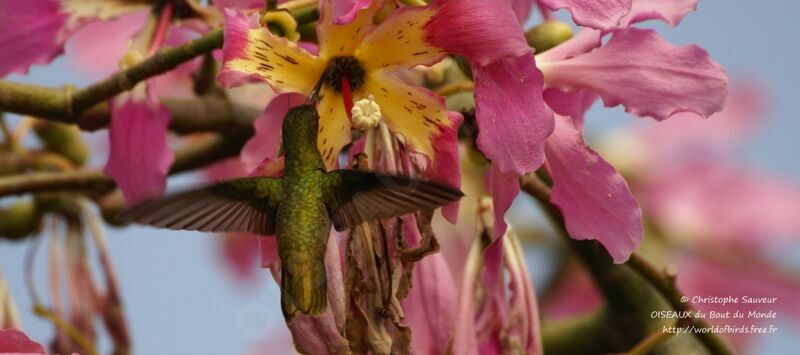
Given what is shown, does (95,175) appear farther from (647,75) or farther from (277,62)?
(647,75)

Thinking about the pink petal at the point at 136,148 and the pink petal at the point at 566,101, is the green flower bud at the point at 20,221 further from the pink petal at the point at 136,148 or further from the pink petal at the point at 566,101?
the pink petal at the point at 566,101

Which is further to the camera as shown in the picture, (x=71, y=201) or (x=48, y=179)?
(x=71, y=201)

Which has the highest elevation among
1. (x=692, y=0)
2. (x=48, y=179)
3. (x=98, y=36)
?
(x=692, y=0)

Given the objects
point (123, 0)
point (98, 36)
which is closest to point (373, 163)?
point (123, 0)

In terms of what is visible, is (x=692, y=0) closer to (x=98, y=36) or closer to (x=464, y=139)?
(x=464, y=139)

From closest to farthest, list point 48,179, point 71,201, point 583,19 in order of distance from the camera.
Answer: point 583,19, point 48,179, point 71,201

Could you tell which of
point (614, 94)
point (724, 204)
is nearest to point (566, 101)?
point (614, 94)

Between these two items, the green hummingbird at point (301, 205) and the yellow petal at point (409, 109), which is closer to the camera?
the green hummingbird at point (301, 205)

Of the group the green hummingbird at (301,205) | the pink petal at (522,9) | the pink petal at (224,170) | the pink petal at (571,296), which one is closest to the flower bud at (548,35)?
the pink petal at (522,9)

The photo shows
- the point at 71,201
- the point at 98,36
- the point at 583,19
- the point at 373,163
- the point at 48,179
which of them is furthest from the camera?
the point at 98,36
